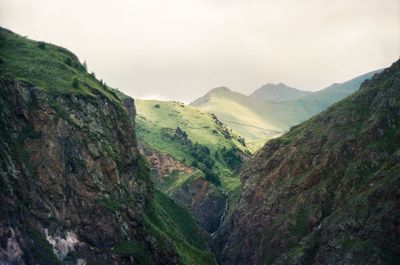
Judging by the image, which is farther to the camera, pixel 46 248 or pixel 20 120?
pixel 20 120

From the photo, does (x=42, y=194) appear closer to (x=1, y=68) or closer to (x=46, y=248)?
(x=46, y=248)

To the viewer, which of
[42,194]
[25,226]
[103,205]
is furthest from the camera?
[103,205]

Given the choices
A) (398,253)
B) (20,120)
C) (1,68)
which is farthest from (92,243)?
(398,253)

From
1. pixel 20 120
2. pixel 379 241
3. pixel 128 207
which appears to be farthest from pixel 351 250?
pixel 20 120

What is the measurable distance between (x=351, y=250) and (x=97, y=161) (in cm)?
8790

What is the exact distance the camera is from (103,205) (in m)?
186

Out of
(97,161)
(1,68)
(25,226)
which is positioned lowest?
(25,226)

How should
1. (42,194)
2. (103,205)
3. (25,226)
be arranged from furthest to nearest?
1. (103,205)
2. (42,194)
3. (25,226)

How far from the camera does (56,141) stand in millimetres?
182750

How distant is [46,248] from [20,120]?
43041 mm

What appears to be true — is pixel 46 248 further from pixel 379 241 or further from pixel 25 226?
pixel 379 241

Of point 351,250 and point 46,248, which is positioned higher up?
point 46,248

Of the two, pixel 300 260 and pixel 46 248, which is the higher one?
pixel 46 248

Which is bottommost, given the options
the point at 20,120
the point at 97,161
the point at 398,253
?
the point at 398,253
